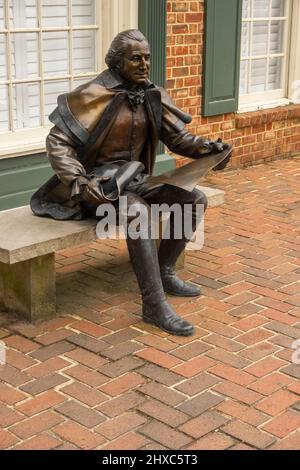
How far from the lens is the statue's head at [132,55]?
14.4 feet

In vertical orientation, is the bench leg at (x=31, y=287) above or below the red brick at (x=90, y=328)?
above

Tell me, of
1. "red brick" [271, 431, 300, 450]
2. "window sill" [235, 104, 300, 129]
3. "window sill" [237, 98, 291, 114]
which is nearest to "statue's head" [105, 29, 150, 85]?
"red brick" [271, 431, 300, 450]

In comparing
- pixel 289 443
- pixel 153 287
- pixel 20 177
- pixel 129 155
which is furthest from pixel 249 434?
pixel 20 177

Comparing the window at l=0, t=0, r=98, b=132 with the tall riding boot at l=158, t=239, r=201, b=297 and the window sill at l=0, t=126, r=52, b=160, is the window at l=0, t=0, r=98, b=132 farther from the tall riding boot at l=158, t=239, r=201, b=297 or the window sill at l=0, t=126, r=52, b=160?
the tall riding boot at l=158, t=239, r=201, b=297

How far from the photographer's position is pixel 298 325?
4504 mm

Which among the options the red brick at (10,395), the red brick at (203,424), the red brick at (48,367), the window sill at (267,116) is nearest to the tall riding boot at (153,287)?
the red brick at (48,367)

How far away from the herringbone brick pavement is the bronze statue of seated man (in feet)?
0.85

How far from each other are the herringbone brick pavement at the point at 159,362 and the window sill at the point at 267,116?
265 cm

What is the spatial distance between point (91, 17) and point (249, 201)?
202cm

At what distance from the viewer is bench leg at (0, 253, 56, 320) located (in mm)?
4410

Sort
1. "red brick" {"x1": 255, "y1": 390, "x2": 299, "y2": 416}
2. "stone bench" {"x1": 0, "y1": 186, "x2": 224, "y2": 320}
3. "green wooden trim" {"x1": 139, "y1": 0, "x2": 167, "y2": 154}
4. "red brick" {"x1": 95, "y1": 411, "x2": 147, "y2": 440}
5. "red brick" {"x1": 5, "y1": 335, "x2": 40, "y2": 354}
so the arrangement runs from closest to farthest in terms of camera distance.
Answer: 1. "red brick" {"x1": 95, "y1": 411, "x2": 147, "y2": 440}
2. "red brick" {"x1": 255, "y1": 390, "x2": 299, "y2": 416}
3. "red brick" {"x1": 5, "y1": 335, "x2": 40, "y2": 354}
4. "stone bench" {"x1": 0, "y1": 186, "x2": 224, "y2": 320}
5. "green wooden trim" {"x1": 139, "y1": 0, "x2": 167, "y2": 154}

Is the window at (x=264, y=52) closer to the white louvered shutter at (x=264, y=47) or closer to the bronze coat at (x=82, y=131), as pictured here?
the white louvered shutter at (x=264, y=47)

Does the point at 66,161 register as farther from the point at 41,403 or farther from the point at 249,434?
the point at 249,434
